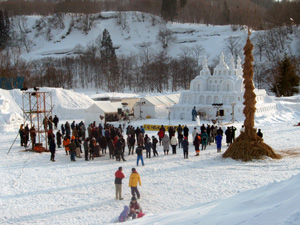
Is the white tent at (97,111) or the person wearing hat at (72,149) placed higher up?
the white tent at (97,111)

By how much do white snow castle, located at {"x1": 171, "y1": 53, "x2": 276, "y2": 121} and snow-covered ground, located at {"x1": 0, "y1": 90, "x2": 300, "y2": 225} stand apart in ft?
40.8

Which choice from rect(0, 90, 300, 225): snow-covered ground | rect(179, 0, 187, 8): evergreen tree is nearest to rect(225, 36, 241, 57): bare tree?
rect(179, 0, 187, 8): evergreen tree

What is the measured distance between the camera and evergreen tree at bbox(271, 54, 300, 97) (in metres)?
48.7

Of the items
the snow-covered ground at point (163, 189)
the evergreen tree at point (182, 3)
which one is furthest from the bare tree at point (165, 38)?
the snow-covered ground at point (163, 189)

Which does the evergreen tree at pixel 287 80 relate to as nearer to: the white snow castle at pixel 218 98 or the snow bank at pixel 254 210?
the white snow castle at pixel 218 98

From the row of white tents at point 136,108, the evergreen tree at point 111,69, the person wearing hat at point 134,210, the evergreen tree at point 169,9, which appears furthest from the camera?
the evergreen tree at point 169,9

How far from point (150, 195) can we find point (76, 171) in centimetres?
473

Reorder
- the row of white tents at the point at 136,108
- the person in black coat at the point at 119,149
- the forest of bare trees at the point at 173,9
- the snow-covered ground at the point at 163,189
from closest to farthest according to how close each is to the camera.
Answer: the snow-covered ground at the point at 163,189 < the person in black coat at the point at 119,149 < the row of white tents at the point at 136,108 < the forest of bare trees at the point at 173,9

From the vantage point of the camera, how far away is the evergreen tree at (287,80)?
48684 millimetres

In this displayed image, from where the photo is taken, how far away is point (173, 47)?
87.2 metres

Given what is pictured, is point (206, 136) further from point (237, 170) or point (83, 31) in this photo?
point (83, 31)


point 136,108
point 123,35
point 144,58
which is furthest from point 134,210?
point 123,35

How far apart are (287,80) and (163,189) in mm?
42407

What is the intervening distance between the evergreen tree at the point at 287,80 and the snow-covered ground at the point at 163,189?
32562 mm
